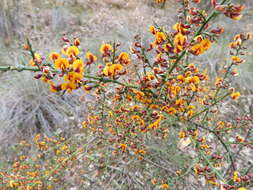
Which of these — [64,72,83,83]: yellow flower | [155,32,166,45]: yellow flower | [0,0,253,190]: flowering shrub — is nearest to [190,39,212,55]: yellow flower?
[0,0,253,190]: flowering shrub

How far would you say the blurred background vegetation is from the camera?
2912mm

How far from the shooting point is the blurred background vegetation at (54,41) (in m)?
2.91

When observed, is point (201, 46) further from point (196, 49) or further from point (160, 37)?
A: point (160, 37)

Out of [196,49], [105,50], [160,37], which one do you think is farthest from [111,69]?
[196,49]

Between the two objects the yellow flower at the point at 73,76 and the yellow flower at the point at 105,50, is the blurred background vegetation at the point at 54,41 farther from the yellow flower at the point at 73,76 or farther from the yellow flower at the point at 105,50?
the yellow flower at the point at 73,76

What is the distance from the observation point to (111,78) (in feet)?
3.32

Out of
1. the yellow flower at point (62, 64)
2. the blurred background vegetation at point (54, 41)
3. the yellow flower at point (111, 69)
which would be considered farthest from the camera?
the blurred background vegetation at point (54, 41)

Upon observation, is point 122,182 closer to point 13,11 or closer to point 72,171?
point 72,171

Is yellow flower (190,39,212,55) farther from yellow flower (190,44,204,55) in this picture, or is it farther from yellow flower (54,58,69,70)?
yellow flower (54,58,69,70)

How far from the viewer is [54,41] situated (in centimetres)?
447

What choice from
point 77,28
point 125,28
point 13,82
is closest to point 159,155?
point 13,82

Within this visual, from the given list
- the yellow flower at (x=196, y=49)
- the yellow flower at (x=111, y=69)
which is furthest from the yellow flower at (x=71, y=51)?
the yellow flower at (x=196, y=49)

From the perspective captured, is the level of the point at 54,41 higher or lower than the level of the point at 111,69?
lower

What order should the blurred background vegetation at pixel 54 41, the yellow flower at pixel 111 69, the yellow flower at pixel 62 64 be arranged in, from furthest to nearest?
the blurred background vegetation at pixel 54 41 → the yellow flower at pixel 111 69 → the yellow flower at pixel 62 64
